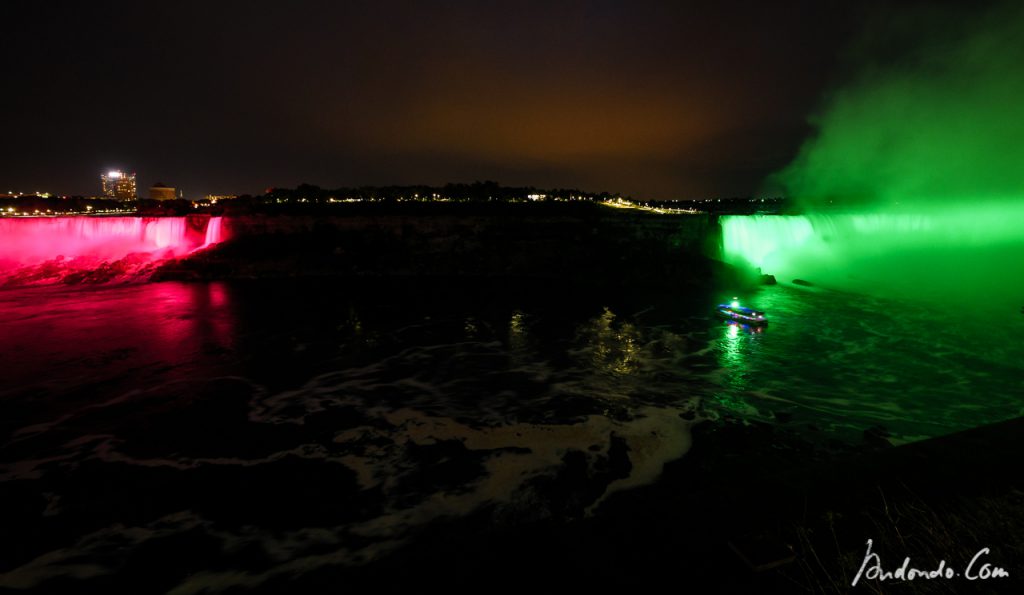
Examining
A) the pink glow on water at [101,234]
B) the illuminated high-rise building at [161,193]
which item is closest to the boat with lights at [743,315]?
the pink glow on water at [101,234]

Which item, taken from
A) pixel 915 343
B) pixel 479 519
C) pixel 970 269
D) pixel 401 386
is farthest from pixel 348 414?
pixel 970 269

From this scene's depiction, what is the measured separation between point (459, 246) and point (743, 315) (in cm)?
2184

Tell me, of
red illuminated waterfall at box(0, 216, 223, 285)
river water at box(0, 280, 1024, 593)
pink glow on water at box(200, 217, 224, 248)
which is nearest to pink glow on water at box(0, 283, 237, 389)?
river water at box(0, 280, 1024, 593)

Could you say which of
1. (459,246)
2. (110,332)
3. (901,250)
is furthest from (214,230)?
(901,250)

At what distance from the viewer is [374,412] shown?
1088 centimetres

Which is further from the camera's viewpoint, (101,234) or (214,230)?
(101,234)

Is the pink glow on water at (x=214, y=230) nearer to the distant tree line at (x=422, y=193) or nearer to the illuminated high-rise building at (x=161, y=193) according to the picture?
the distant tree line at (x=422, y=193)

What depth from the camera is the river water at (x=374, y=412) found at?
663cm

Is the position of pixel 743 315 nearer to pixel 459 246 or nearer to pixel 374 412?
pixel 374 412

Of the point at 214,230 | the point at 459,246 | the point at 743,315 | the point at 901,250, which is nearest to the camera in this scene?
the point at 743,315

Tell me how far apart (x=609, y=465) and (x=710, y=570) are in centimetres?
562

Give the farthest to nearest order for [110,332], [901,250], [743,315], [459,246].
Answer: [901,250] → [459,246] → [743,315] → [110,332]

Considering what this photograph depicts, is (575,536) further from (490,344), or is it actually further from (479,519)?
(490,344)

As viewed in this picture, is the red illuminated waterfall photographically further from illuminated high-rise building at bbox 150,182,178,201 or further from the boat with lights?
illuminated high-rise building at bbox 150,182,178,201
